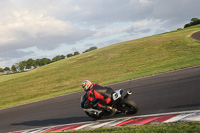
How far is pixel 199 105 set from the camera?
6.70 m

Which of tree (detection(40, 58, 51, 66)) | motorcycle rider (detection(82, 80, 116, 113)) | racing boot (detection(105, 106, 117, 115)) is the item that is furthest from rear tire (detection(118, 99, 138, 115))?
tree (detection(40, 58, 51, 66))

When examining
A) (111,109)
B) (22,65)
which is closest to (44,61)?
(22,65)

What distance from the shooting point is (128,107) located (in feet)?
24.1

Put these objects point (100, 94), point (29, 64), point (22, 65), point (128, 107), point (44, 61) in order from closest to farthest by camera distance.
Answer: point (128, 107), point (100, 94), point (22, 65), point (29, 64), point (44, 61)

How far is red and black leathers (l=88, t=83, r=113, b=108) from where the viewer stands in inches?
294

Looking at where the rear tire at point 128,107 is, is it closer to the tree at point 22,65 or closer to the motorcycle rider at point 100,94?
the motorcycle rider at point 100,94

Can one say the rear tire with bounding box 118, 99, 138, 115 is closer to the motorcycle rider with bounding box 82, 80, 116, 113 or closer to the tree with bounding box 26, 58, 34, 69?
the motorcycle rider with bounding box 82, 80, 116, 113

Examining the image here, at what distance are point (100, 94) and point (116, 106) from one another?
2.58ft

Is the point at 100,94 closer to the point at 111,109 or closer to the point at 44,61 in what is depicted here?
Result: the point at 111,109

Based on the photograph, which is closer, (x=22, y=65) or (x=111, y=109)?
(x=111, y=109)

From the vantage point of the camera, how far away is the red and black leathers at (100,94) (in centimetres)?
746

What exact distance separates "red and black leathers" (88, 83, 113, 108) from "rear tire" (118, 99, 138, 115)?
56cm

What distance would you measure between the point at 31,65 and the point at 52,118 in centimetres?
13054

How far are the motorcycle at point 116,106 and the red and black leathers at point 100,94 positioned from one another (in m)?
0.19
